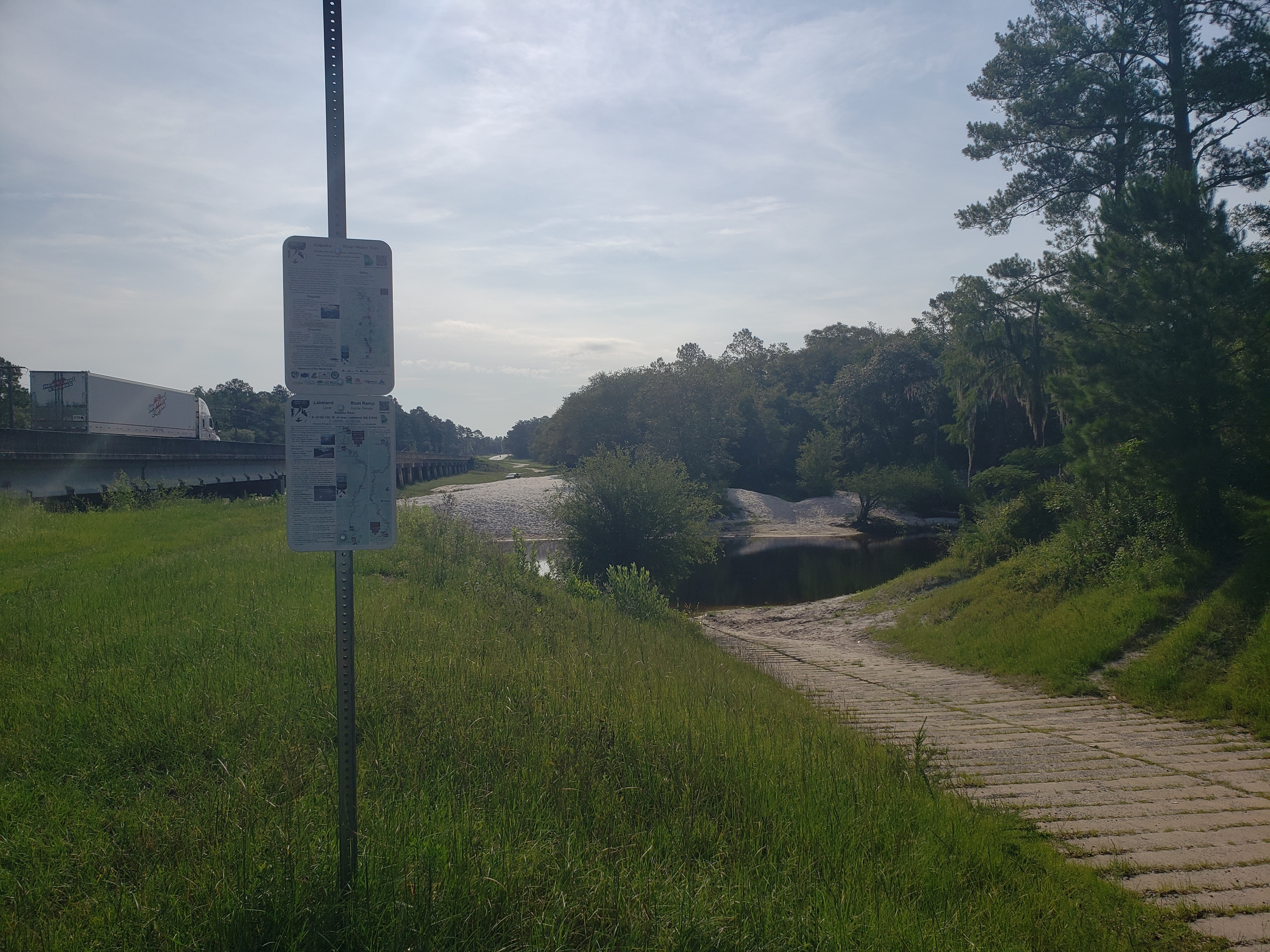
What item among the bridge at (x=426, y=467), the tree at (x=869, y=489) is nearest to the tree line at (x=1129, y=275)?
the tree at (x=869, y=489)

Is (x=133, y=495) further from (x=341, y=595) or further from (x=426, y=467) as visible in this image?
(x=426, y=467)

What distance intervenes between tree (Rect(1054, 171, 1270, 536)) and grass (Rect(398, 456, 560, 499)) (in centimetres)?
3169

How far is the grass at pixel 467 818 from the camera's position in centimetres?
299

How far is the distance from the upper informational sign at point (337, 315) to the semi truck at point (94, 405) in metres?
30.8

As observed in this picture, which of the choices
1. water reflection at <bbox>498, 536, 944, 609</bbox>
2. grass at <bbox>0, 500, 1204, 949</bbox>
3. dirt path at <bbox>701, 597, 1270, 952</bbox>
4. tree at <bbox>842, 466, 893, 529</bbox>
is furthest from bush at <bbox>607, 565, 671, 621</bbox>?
tree at <bbox>842, 466, 893, 529</bbox>

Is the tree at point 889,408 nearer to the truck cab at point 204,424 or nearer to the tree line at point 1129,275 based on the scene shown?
the tree line at point 1129,275

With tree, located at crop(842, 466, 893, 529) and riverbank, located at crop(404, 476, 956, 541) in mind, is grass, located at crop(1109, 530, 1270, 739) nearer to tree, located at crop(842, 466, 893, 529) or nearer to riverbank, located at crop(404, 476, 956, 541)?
riverbank, located at crop(404, 476, 956, 541)

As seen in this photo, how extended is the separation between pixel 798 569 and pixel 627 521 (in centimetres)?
1442

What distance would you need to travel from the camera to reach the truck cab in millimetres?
45000

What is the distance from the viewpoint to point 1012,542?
19.1 metres

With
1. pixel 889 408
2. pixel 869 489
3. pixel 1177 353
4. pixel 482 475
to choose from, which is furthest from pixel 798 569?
pixel 482 475

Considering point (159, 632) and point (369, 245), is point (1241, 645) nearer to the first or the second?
point (369, 245)

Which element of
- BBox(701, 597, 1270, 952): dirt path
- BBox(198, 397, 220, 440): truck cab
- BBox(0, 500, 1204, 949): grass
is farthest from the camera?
BBox(198, 397, 220, 440): truck cab

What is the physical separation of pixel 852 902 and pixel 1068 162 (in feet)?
70.4
